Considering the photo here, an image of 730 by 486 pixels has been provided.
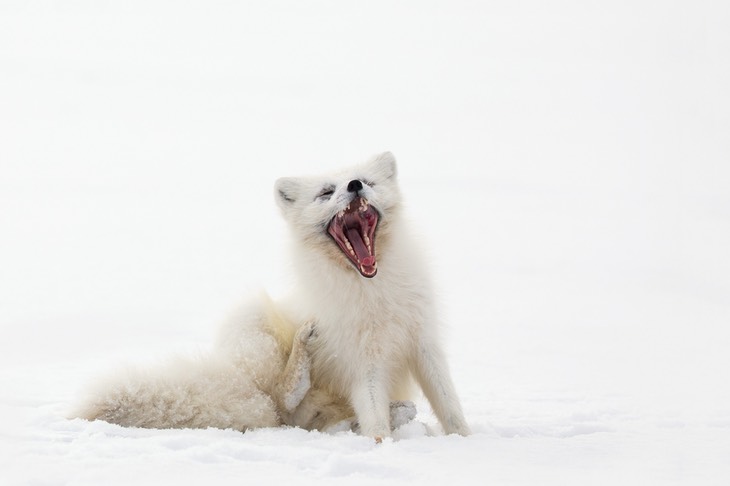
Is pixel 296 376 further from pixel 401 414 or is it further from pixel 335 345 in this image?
pixel 401 414

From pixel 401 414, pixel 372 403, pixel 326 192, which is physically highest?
pixel 326 192

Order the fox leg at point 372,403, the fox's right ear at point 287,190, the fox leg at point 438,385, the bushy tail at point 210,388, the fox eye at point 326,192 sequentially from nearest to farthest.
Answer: the bushy tail at point 210,388 → the fox leg at point 372,403 → the fox leg at point 438,385 → the fox eye at point 326,192 → the fox's right ear at point 287,190

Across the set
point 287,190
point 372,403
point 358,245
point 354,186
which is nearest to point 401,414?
point 372,403

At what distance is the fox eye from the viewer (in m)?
4.69

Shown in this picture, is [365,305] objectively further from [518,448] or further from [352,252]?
[518,448]

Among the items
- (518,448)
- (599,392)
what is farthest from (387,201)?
(599,392)

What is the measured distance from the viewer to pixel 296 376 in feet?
14.7

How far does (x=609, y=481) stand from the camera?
3207 millimetres

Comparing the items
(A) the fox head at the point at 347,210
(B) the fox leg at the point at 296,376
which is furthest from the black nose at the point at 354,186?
(B) the fox leg at the point at 296,376

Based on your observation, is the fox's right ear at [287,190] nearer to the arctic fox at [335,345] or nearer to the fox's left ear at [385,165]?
the arctic fox at [335,345]

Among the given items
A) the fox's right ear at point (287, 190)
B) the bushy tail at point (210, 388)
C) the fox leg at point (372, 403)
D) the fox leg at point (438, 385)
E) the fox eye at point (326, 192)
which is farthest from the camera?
the fox's right ear at point (287, 190)

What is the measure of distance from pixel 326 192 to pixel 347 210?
11.3 inches

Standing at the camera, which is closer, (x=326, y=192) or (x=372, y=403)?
(x=372, y=403)

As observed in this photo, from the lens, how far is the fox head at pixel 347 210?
14.7 feet
